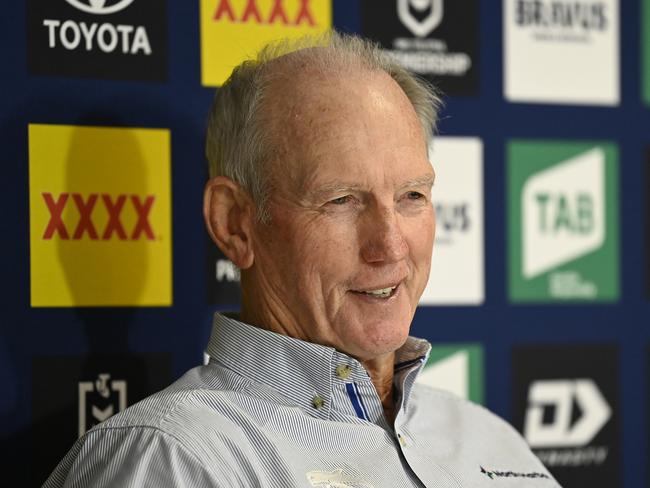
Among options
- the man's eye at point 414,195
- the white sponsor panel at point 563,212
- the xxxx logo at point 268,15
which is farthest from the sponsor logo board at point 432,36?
the man's eye at point 414,195

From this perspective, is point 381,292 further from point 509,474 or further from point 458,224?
point 458,224

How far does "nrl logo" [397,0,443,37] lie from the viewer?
1980 millimetres

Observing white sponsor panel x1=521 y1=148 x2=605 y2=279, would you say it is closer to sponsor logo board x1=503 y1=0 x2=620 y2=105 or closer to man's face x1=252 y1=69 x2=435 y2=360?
sponsor logo board x1=503 y1=0 x2=620 y2=105

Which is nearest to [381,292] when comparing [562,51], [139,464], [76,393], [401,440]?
[401,440]

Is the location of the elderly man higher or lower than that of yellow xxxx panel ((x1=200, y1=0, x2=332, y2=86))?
lower

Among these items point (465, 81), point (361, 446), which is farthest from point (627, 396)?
point (361, 446)

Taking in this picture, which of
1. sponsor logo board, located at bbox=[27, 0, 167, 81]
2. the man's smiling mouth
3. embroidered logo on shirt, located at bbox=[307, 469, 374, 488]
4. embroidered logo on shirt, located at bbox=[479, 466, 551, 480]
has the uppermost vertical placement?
sponsor logo board, located at bbox=[27, 0, 167, 81]

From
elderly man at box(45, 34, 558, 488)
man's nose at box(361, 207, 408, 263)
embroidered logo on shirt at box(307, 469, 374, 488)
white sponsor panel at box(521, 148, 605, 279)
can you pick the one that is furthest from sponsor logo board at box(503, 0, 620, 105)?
embroidered logo on shirt at box(307, 469, 374, 488)

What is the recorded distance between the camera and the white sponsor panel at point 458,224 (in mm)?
1995

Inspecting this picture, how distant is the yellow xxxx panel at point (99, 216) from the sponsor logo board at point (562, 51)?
0.71 m

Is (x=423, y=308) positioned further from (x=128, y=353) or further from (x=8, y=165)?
(x=8, y=165)

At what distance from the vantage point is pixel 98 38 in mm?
1752

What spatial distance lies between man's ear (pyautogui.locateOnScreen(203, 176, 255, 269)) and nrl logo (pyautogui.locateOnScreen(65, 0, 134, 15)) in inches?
15.4

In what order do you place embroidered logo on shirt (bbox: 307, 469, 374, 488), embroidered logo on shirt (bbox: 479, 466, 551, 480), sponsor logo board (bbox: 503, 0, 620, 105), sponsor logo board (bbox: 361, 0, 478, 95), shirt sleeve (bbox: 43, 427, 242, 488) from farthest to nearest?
1. sponsor logo board (bbox: 503, 0, 620, 105)
2. sponsor logo board (bbox: 361, 0, 478, 95)
3. embroidered logo on shirt (bbox: 479, 466, 551, 480)
4. embroidered logo on shirt (bbox: 307, 469, 374, 488)
5. shirt sleeve (bbox: 43, 427, 242, 488)
